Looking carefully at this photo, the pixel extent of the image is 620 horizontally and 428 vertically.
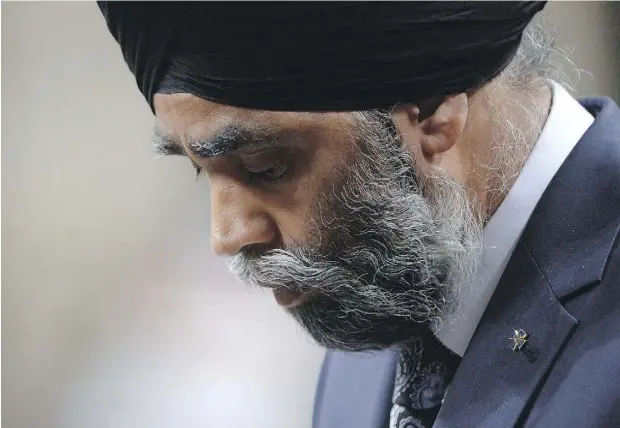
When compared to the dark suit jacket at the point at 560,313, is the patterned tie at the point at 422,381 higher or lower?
lower

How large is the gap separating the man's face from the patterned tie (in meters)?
0.09

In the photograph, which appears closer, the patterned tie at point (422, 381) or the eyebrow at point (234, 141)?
the eyebrow at point (234, 141)

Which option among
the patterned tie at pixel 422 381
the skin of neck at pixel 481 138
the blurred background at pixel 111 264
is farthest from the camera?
the blurred background at pixel 111 264

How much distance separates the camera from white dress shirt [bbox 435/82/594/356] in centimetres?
82

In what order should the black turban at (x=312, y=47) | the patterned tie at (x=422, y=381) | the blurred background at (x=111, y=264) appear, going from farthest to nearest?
the blurred background at (x=111, y=264) → the patterned tie at (x=422, y=381) → the black turban at (x=312, y=47)

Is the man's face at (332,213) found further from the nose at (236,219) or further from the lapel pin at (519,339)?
the lapel pin at (519,339)

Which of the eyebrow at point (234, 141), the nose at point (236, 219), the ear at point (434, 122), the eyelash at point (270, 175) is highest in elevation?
the ear at point (434, 122)

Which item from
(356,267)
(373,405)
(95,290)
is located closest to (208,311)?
(95,290)

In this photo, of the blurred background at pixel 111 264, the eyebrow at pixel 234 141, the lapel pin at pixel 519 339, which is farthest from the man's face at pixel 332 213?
the blurred background at pixel 111 264

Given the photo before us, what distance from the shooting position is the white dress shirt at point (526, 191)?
815 mm

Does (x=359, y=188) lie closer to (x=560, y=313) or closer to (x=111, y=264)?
(x=560, y=313)

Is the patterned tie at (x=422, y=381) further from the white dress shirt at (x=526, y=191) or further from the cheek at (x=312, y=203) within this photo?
the cheek at (x=312, y=203)

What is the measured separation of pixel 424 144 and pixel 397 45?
15 centimetres

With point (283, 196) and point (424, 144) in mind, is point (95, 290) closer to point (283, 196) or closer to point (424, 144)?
point (283, 196)
